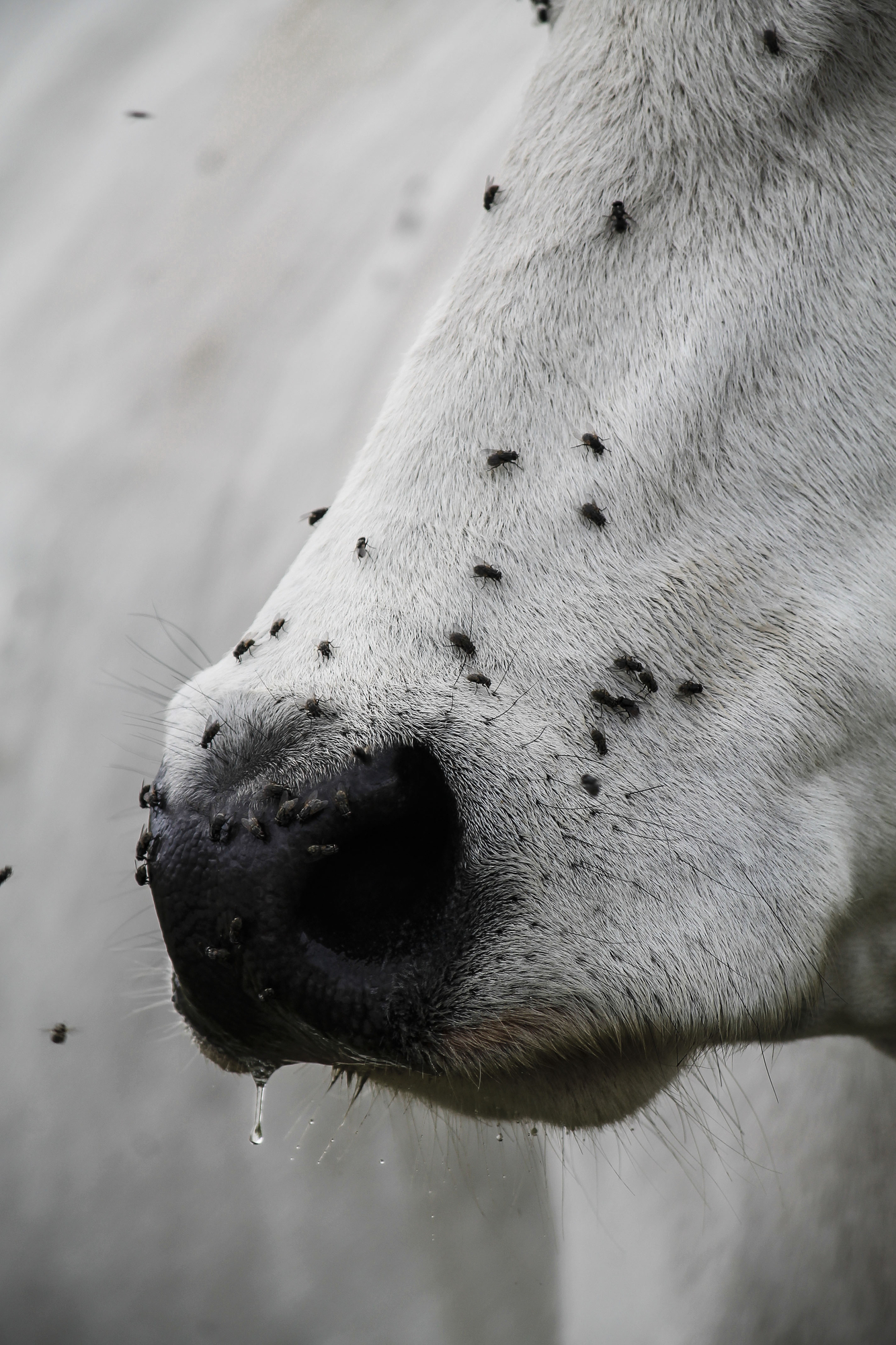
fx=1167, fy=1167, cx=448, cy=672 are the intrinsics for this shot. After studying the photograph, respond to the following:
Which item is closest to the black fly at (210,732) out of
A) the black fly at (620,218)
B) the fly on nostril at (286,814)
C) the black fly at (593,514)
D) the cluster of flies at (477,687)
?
the cluster of flies at (477,687)

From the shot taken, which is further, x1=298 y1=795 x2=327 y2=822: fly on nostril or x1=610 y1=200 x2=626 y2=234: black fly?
x1=610 y1=200 x2=626 y2=234: black fly

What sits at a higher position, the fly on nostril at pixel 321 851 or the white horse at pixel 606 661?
the white horse at pixel 606 661

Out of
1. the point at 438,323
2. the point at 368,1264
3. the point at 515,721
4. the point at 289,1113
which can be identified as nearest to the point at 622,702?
the point at 515,721

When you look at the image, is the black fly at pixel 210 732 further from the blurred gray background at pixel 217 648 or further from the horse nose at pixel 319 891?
the blurred gray background at pixel 217 648

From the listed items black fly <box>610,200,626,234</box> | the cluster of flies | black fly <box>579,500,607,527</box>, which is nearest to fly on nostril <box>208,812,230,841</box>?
the cluster of flies

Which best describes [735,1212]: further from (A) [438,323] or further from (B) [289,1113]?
(A) [438,323]

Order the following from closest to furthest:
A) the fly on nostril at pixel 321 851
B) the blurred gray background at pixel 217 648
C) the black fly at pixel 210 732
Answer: the fly on nostril at pixel 321 851 < the black fly at pixel 210 732 < the blurred gray background at pixel 217 648

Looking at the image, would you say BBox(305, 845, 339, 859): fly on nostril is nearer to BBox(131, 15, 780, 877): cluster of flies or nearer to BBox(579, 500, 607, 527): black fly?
BBox(131, 15, 780, 877): cluster of flies
